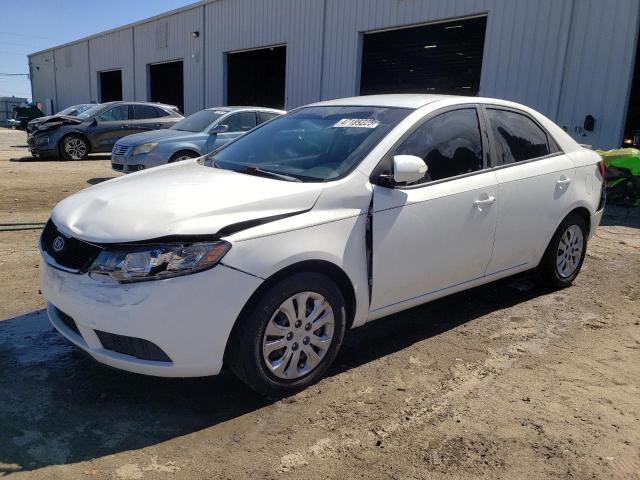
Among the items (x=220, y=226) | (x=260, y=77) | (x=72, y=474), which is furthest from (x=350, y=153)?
(x=260, y=77)

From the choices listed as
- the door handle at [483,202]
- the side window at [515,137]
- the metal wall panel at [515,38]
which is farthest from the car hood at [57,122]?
the door handle at [483,202]

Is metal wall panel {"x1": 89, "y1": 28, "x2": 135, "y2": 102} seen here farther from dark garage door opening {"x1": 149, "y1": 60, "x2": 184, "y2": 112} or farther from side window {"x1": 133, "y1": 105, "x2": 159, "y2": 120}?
side window {"x1": 133, "y1": 105, "x2": 159, "y2": 120}

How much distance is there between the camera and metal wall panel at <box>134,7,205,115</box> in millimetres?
22850

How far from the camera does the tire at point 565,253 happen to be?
4.77m

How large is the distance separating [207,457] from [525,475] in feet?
4.82

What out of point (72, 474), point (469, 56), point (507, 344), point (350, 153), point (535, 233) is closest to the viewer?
point (72, 474)

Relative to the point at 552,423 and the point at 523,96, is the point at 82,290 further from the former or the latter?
the point at 523,96

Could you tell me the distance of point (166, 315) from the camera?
8.78ft

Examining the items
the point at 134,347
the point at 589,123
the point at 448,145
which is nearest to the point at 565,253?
the point at 448,145

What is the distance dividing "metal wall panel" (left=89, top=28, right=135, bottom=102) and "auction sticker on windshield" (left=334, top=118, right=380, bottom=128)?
27929 mm

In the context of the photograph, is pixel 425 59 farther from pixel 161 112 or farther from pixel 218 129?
pixel 218 129

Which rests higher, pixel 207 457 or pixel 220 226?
pixel 220 226

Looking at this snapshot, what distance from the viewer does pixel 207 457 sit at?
262cm

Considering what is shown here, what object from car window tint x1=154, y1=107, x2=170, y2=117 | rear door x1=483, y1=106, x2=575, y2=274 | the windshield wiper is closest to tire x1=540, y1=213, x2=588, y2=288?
rear door x1=483, y1=106, x2=575, y2=274
